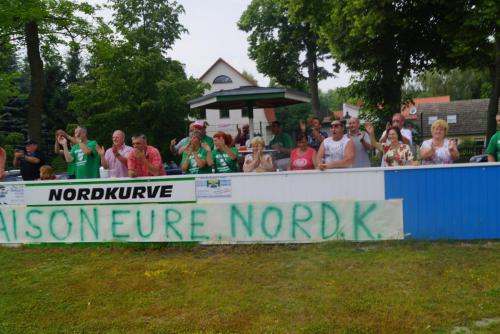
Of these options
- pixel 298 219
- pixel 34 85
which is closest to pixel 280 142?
pixel 298 219

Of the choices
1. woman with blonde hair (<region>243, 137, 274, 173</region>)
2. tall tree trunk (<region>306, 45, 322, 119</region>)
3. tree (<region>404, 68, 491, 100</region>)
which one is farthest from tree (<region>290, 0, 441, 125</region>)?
tree (<region>404, 68, 491, 100</region>)

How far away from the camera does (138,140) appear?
292 inches

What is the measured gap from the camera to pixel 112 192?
24.9ft

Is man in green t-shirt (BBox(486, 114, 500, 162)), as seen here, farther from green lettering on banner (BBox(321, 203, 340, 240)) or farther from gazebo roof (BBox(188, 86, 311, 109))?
gazebo roof (BBox(188, 86, 311, 109))

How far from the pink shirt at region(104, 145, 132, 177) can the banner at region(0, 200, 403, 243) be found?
721 millimetres

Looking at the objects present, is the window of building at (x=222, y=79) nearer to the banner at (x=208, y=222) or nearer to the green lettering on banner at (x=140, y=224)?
the banner at (x=208, y=222)

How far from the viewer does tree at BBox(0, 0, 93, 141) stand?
49.6 feet

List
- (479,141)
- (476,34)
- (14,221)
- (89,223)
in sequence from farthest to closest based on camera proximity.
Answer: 1. (479,141)
2. (476,34)
3. (14,221)
4. (89,223)

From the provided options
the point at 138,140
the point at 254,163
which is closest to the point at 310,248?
the point at 254,163

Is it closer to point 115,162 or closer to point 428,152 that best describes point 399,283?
point 428,152

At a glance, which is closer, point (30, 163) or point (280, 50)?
point (30, 163)

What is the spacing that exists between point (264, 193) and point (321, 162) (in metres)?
1.08

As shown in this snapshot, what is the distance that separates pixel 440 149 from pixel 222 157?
3381 mm

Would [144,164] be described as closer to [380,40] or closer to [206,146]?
[206,146]
